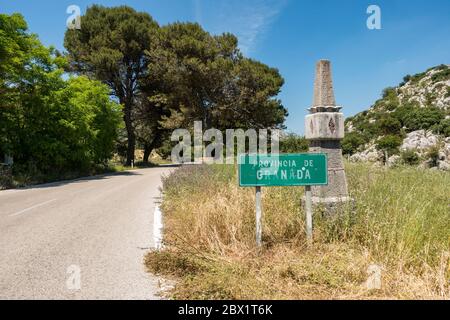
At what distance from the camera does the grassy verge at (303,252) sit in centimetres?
384

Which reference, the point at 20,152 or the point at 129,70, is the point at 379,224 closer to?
the point at 20,152

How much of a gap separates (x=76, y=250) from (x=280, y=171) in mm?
3666

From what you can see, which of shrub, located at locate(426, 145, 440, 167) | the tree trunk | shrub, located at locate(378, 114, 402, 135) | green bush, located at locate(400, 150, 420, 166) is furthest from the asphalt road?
shrub, located at locate(378, 114, 402, 135)

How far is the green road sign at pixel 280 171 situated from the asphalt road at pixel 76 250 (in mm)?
1998

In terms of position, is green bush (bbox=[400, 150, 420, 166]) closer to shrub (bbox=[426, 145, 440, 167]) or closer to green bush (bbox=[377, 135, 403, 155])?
shrub (bbox=[426, 145, 440, 167])

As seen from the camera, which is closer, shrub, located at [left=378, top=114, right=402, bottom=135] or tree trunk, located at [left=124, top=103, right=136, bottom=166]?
tree trunk, located at [left=124, top=103, right=136, bottom=166]

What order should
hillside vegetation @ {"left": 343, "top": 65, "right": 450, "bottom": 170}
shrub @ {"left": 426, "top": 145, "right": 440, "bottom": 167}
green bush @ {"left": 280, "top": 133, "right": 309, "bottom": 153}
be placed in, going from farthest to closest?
hillside vegetation @ {"left": 343, "top": 65, "right": 450, "bottom": 170}, shrub @ {"left": 426, "top": 145, "right": 440, "bottom": 167}, green bush @ {"left": 280, "top": 133, "right": 309, "bottom": 153}

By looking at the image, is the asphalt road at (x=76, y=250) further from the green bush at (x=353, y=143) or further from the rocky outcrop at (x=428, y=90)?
the rocky outcrop at (x=428, y=90)

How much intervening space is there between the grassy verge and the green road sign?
0.77 meters

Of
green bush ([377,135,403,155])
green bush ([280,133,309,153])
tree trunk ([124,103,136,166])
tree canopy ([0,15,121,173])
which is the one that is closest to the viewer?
tree canopy ([0,15,121,173])

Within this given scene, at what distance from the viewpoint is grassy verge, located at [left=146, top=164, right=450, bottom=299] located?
3.84 metres

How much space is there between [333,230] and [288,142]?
50.9ft

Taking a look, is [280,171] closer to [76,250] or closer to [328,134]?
[328,134]
